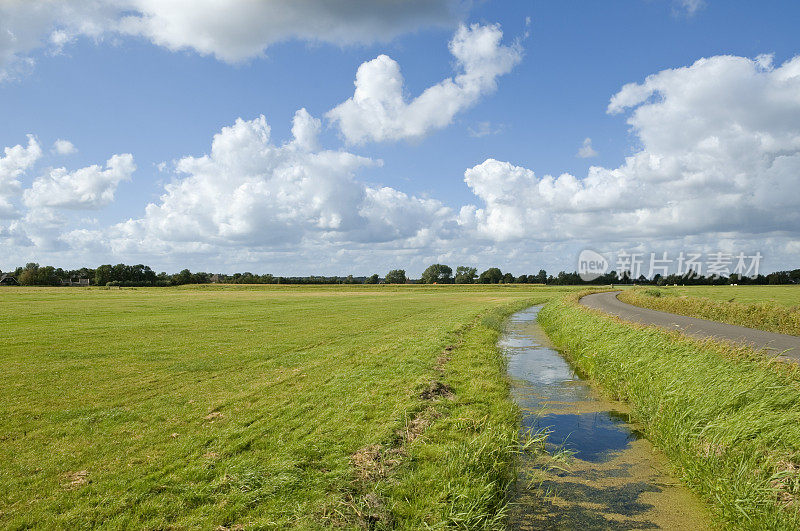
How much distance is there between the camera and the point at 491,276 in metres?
172

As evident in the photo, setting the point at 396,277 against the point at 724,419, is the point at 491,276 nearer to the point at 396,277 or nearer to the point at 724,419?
the point at 396,277

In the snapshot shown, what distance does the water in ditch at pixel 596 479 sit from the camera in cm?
664

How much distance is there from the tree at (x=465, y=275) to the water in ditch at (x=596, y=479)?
535 ft

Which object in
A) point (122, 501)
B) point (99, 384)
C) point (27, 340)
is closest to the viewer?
point (122, 501)

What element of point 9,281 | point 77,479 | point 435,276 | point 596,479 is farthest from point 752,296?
point 9,281

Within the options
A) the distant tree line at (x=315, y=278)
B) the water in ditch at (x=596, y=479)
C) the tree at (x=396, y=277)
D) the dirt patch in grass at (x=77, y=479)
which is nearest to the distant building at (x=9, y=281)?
the distant tree line at (x=315, y=278)

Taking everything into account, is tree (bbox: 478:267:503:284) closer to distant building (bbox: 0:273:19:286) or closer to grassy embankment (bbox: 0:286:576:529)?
grassy embankment (bbox: 0:286:576:529)

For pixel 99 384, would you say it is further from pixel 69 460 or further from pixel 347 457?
pixel 347 457

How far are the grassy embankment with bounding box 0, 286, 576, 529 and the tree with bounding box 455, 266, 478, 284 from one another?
160685mm

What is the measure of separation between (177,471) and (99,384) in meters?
8.35

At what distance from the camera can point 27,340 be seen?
21.9 metres

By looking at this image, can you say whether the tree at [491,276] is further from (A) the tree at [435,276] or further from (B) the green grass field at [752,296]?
(B) the green grass field at [752,296]

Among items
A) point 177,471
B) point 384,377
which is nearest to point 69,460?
point 177,471

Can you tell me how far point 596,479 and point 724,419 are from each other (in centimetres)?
276
